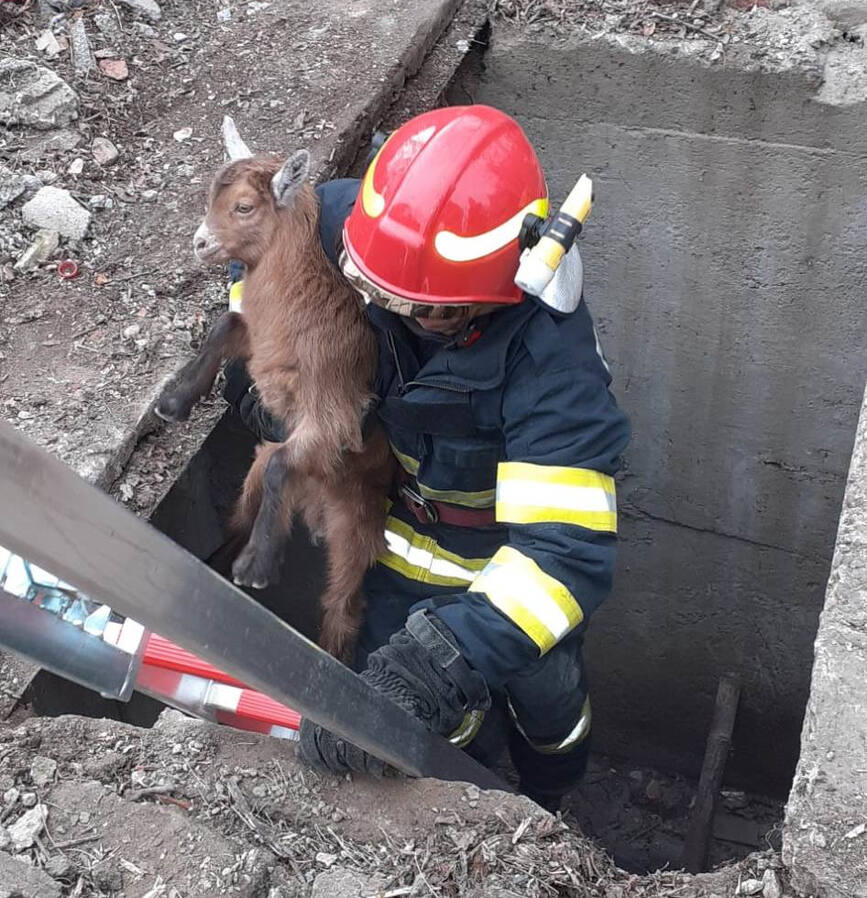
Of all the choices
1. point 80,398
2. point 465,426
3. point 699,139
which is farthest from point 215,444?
point 699,139

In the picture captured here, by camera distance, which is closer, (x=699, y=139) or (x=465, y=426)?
(x=465, y=426)

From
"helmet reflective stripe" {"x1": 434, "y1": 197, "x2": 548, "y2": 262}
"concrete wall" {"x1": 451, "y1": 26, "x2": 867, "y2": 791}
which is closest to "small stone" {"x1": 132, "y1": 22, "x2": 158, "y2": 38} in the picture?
"concrete wall" {"x1": 451, "y1": 26, "x2": 867, "y2": 791}

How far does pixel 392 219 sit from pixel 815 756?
164 centimetres

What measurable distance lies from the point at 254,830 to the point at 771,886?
1.10 metres

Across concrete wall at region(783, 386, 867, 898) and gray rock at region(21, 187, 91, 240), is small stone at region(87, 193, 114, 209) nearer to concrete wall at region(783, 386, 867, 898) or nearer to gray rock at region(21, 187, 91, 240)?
gray rock at region(21, 187, 91, 240)

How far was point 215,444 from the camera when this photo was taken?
4523 millimetres

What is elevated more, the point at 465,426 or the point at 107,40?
the point at 107,40

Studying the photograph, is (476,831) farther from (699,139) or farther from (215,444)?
(699,139)

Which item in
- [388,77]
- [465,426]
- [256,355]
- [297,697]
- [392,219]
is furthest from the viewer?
[388,77]

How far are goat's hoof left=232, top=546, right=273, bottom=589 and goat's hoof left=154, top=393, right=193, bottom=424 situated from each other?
1.53ft

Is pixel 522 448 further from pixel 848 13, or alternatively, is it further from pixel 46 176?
pixel 848 13

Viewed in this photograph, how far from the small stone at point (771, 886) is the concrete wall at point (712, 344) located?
3066mm

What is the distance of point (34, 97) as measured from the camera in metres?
4.23

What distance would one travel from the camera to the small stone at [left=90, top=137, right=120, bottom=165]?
13.8 feet
